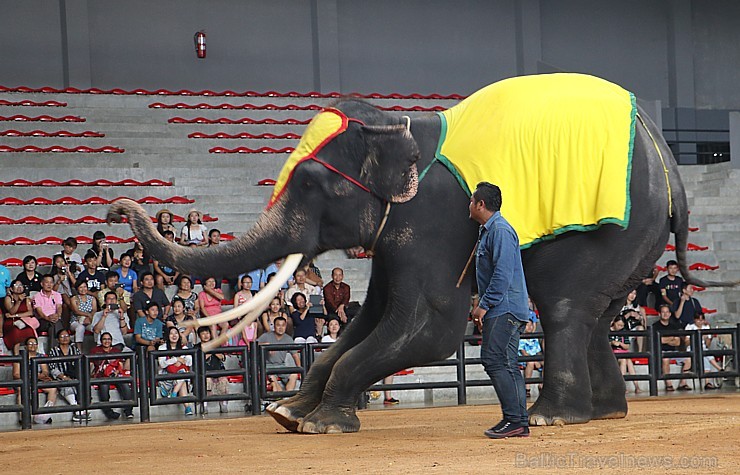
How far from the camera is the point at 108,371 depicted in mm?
13203

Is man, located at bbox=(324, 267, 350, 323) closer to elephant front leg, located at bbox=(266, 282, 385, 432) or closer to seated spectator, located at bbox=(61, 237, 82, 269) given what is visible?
seated spectator, located at bbox=(61, 237, 82, 269)

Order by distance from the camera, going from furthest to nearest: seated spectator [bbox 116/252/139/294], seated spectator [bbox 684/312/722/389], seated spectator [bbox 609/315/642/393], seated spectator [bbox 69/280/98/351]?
seated spectator [bbox 684/312/722/389] → seated spectator [bbox 116/252/139/294] → seated spectator [bbox 609/315/642/393] → seated spectator [bbox 69/280/98/351]

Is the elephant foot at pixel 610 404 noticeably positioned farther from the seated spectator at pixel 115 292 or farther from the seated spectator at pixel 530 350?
the seated spectator at pixel 115 292

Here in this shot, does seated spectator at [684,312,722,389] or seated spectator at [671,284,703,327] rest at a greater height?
seated spectator at [671,284,703,327]

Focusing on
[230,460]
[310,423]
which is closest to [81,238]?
[310,423]

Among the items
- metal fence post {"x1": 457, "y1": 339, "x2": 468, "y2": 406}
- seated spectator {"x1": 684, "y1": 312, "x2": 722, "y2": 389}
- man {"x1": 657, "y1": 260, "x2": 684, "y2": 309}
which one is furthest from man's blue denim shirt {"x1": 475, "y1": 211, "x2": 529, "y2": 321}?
man {"x1": 657, "y1": 260, "x2": 684, "y2": 309}

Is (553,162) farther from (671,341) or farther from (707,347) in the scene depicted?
(707,347)

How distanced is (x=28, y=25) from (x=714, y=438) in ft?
69.2

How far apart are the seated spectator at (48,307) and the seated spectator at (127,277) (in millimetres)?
1176

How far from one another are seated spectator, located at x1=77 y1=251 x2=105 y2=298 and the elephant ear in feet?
24.6

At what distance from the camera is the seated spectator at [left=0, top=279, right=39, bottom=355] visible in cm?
1344

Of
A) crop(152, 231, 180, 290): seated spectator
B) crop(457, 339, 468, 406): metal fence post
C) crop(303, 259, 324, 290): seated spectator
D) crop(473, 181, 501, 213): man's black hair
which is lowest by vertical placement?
crop(457, 339, 468, 406): metal fence post

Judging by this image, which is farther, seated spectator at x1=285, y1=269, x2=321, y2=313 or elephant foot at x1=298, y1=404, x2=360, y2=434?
seated spectator at x1=285, y1=269, x2=321, y2=313

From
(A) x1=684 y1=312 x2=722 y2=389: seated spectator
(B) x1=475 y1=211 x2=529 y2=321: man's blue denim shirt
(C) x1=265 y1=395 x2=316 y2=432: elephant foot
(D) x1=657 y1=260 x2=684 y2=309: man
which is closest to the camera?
(B) x1=475 y1=211 x2=529 y2=321: man's blue denim shirt
